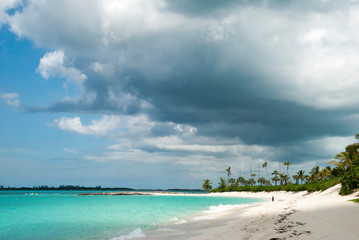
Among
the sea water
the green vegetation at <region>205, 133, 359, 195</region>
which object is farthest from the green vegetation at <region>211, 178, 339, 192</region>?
the sea water

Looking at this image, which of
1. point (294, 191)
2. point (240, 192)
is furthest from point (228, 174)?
point (294, 191)

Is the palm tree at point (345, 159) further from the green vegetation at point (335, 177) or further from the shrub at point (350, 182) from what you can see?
the shrub at point (350, 182)

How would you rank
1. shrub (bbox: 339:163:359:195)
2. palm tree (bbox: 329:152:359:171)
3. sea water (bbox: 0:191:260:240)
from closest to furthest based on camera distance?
sea water (bbox: 0:191:260:240) < shrub (bbox: 339:163:359:195) < palm tree (bbox: 329:152:359:171)

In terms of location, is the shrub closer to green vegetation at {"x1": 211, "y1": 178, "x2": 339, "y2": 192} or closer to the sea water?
the sea water

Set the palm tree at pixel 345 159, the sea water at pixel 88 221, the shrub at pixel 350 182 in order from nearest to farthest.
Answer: the sea water at pixel 88 221 → the shrub at pixel 350 182 → the palm tree at pixel 345 159

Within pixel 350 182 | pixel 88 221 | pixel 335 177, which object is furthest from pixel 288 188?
pixel 88 221

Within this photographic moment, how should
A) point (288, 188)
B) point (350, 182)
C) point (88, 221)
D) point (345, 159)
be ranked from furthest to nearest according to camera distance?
1. point (288, 188)
2. point (345, 159)
3. point (88, 221)
4. point (350, 182)

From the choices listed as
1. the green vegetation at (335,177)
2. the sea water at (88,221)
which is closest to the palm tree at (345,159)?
the green vegetation at (335,177)

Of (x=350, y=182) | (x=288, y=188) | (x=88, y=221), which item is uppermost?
(x=350, y=182)

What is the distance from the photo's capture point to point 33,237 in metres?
24.5

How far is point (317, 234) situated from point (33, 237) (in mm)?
23309

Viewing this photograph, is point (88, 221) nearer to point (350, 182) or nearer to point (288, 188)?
point (350, 182)

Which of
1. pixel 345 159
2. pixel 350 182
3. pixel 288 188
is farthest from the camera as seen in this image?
pixel 288 188

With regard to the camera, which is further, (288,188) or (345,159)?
(288,188)
